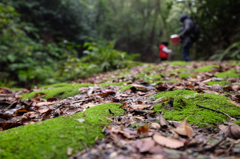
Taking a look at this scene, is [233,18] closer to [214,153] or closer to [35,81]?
[214,153]

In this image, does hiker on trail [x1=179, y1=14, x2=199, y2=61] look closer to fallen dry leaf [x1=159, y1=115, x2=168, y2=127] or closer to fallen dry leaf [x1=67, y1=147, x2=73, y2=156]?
fallen dry leaf [x1=159, y1=115, x2=168, y2=127]

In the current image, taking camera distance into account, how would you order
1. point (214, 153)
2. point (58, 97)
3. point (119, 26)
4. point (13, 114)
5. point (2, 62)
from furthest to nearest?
point (119, 26)
point (2, 62)
point (58, 97)
point (13, 114)
point (214, 153)

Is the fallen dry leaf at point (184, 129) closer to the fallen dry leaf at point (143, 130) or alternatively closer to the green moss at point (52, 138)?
the fallen dry leaf at point (143, 130)

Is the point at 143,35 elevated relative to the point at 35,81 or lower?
elevated

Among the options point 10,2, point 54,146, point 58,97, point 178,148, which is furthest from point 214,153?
point 10,2

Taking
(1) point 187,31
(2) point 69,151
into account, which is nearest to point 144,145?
(2) point 69,151

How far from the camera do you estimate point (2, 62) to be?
6512mm

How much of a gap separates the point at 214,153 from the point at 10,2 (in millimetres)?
12378

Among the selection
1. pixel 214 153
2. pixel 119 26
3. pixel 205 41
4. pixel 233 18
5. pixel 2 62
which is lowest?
pixel 214 153

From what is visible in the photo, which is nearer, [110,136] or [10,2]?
[110,136]

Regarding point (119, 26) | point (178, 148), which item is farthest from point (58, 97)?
point (119, 26)

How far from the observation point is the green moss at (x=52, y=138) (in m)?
0.83

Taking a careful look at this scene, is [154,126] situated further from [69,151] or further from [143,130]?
[69,151]

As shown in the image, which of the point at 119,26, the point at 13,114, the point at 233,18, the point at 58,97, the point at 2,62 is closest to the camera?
the point at 13,114
